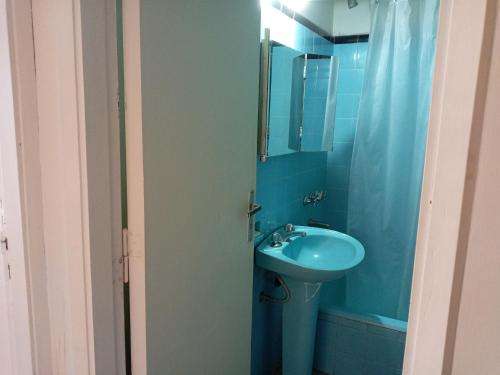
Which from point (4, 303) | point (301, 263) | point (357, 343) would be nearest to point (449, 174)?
point (4, 303)

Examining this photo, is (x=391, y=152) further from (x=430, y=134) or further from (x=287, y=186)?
(x=430, y=134)

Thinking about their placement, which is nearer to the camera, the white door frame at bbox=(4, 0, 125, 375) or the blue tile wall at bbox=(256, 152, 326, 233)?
the white door frame at bbox=(4, 0, 125, 375)

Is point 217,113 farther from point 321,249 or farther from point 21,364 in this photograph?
point 321,249

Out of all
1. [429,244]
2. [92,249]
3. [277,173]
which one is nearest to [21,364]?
[92,249]

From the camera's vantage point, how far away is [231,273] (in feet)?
4.31

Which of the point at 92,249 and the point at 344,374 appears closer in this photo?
the point at 92,249

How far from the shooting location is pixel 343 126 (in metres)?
2.54

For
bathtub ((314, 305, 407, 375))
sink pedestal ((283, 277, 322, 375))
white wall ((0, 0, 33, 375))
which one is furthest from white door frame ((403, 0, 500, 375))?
bathtub ((314, 305, 407, 375))

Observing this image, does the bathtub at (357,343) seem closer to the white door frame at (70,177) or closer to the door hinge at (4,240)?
the white door frame at (70,177)

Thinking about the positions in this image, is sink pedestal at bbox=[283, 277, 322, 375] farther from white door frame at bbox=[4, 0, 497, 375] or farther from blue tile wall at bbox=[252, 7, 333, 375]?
white door frame at bbox=[4, 0, 497, 375]

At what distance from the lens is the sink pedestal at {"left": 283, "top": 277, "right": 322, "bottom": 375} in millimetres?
1727

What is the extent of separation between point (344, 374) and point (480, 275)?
6.11ft

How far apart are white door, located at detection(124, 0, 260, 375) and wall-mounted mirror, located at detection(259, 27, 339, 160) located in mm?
257

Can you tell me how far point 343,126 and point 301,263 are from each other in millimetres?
1273
